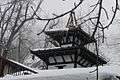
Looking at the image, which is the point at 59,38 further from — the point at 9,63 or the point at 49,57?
the point at 9,63

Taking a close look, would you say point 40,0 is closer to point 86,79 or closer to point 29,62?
point 29,62

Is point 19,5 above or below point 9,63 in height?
above

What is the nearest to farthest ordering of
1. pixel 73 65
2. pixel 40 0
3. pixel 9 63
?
pixel 9 63
pixel 73 65
pixel 40 0

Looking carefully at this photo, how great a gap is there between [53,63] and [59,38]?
4.57 feet

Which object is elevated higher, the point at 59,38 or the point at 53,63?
the point at 59,38

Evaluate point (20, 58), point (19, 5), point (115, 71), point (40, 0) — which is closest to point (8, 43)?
point (19, 5)

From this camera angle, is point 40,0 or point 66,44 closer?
point 66,44

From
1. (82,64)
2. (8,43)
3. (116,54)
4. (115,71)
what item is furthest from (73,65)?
(115,71)

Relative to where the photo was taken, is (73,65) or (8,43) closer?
(73,65)

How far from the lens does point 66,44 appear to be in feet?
61.0

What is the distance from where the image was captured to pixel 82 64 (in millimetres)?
18516

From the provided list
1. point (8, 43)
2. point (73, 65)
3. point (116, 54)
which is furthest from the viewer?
point (8, 43)

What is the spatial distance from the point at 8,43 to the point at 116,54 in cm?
826

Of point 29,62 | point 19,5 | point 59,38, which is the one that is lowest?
point 29,62
